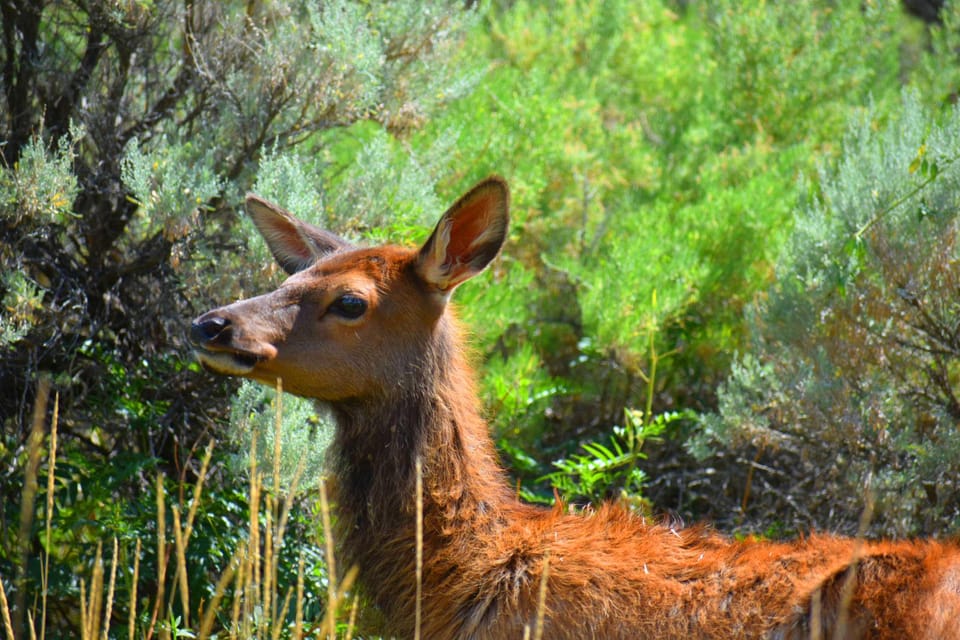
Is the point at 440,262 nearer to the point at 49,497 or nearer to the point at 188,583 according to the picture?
the point at 49,497

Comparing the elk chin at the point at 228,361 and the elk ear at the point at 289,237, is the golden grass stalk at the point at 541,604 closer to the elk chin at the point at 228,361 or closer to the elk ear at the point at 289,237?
the elk chin at the point at 228,361

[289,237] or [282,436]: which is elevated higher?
[289,237]

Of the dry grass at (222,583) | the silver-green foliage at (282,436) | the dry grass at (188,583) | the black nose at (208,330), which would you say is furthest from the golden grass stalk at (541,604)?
the silver-green foliage at (282,436)

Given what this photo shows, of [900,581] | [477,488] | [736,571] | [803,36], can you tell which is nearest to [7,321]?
[477,488]

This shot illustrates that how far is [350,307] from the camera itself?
432 centimetres

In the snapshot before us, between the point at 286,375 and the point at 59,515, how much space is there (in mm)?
1853

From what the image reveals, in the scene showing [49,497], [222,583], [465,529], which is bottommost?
[465,529]

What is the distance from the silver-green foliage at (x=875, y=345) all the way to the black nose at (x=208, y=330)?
2912mm

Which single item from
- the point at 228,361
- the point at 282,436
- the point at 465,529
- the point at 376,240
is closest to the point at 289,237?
the point at 376,240

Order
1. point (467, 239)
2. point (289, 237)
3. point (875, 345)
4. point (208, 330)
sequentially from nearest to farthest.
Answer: point (208, 330), point (467, 239), point (289, 237), point (875, 345)

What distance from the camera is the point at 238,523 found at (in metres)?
5.45

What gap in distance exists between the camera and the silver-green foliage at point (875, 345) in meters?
5.55

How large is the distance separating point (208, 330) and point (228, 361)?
0.15 metres

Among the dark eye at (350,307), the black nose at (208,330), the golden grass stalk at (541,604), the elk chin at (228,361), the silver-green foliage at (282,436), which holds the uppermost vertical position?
the black nose at (208,330)
